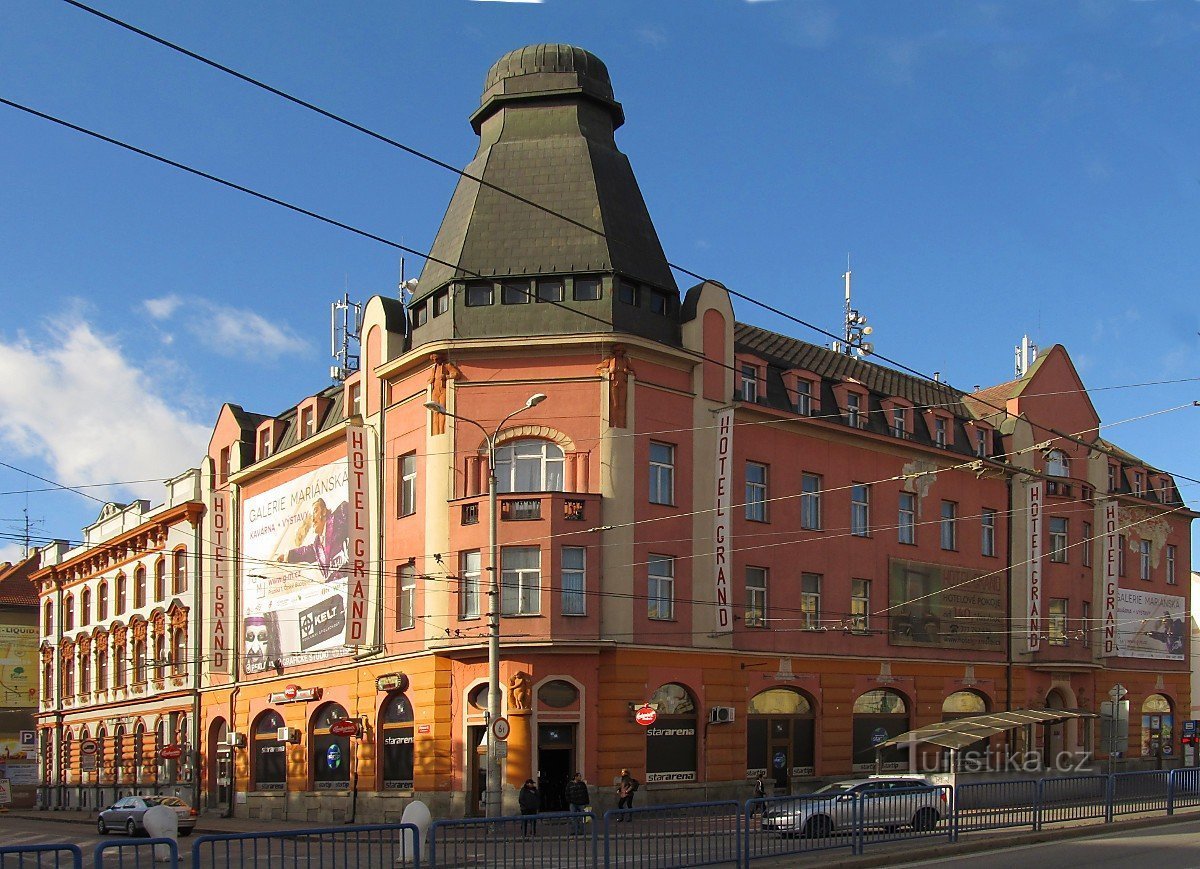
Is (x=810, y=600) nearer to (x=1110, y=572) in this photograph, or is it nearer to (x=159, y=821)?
(x=1110, y=572)

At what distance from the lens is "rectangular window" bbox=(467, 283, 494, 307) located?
36219 millimetres

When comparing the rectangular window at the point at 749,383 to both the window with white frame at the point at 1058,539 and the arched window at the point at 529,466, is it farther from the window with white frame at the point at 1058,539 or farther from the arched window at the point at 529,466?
the window with white frame at the point at 1058,539

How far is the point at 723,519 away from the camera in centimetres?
3675

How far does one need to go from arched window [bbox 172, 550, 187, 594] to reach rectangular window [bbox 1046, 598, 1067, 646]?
108ft

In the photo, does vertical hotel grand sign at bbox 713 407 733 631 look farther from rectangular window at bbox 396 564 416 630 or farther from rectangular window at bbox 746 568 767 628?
rectangular window at bbox 396 564 416 630

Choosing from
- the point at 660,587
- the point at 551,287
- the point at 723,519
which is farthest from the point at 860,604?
the point at 551,287

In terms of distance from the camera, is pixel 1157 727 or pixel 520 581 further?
pixel 1157 727

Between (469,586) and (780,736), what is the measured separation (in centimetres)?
1050

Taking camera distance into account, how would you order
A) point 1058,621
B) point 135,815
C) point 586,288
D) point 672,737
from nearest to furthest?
point 672,737 → point 586,288 → point 135,815 → point 1058,621

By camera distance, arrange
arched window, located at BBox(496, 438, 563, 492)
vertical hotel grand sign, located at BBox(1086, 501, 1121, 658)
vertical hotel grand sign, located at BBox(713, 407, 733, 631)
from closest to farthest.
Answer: arched window, located at BBox(496, 438, 563, 492)
vertical hotel grand sign, located at BBox(713, 407, 733, 631)
vertical hotel grand sign, located at BBox(1086, 501, 1121, 658)

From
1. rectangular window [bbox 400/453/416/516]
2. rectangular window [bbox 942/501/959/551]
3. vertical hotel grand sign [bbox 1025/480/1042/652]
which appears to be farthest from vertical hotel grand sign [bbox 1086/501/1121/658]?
rectangular window [bbox 400/453/416/516]

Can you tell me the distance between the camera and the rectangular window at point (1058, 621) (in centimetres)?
4762

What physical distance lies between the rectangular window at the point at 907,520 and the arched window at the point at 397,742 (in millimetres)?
16423

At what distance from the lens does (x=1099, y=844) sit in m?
23.1
